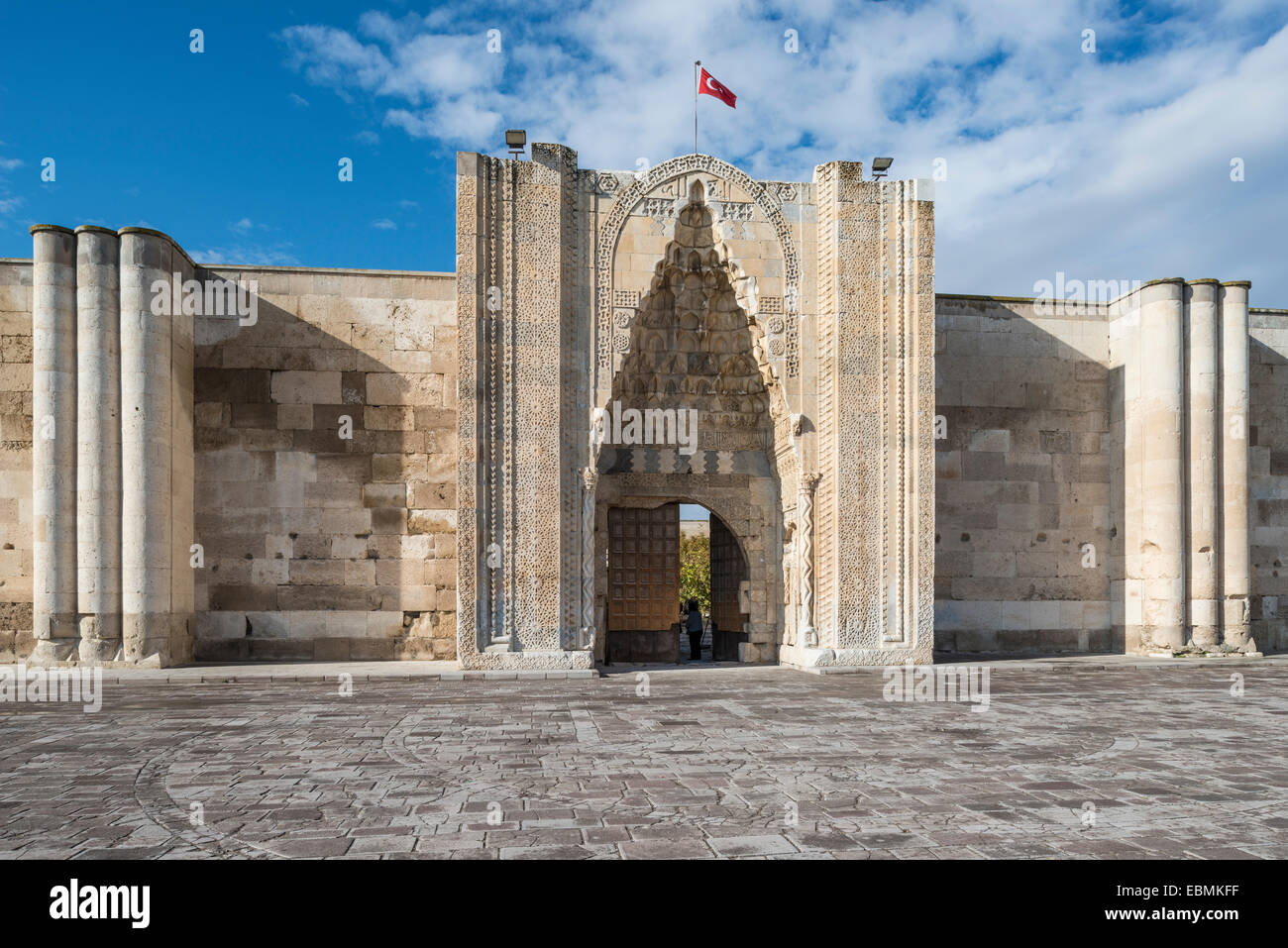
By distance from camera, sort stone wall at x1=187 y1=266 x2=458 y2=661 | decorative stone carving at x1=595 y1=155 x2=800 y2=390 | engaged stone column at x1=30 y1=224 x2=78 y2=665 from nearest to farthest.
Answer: engaged stone column at x1=30 y1=224 x2=78 y2=665 → decorative stone carving at x1=595 y1=155 x2=800 y2=390 → stone wall at x1=187 y1=266 x2=458 y2=661

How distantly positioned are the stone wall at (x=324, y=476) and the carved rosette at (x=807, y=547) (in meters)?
4.81

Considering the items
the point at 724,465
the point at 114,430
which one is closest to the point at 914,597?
the point at 724,465

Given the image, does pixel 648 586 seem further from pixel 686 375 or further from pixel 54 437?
pixel 54 437

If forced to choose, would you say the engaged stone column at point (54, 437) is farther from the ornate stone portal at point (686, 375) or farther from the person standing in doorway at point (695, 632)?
the person standing in doorway at point (695, 632)

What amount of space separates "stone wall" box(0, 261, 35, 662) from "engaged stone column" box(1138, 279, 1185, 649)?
1561 centimetres

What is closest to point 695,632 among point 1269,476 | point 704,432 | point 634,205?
point 704,432

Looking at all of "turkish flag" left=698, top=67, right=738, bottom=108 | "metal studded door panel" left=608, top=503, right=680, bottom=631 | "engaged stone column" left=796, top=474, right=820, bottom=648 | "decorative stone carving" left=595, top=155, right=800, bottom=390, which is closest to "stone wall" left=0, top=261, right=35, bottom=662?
"decorative stone carving" left=595, top=155, right=800, bottom=390

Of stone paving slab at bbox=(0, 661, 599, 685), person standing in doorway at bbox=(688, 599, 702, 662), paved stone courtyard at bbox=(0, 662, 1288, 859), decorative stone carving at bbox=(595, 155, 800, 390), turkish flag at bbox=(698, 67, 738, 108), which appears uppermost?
turkish flag at bbox=(698, 67, 738, 108)

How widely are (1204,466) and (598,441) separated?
29.6 feet

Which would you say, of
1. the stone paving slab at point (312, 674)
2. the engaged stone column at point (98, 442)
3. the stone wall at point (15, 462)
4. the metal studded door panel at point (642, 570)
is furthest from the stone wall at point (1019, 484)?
the stone wall at point (15, 462)

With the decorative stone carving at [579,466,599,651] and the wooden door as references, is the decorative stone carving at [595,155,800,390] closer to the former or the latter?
the decorative stone carving at [579,466,599,651]

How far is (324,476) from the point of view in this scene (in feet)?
42.7

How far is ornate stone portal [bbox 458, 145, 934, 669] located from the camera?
11.9 meters

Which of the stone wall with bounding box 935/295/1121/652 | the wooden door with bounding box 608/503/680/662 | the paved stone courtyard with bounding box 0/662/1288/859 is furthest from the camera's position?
the stone wall with bounding box 935/295/1121/652
